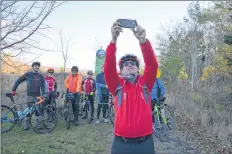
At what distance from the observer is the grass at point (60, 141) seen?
257 inches

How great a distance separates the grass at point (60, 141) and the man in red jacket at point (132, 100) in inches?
152

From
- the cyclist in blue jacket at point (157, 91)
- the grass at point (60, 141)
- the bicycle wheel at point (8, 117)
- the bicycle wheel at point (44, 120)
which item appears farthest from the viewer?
the cyclist in blue jacket at point (157, 91)

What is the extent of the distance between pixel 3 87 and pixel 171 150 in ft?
31.6

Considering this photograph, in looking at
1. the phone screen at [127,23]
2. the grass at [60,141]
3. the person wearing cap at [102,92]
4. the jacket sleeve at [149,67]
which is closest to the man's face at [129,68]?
the jacket sleeve at [149,67]

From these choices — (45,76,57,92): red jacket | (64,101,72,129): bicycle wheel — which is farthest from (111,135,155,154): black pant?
(45,76,57,92): red jacket

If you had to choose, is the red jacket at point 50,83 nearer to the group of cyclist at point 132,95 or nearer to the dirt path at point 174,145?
the dirt path at point 174,145

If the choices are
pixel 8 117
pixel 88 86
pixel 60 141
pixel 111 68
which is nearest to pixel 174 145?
pixel 60 141

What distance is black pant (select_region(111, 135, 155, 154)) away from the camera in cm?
291

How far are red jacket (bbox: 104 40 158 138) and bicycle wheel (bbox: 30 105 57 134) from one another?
569 centimetres

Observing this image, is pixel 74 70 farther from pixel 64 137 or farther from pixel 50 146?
pixel 50 146

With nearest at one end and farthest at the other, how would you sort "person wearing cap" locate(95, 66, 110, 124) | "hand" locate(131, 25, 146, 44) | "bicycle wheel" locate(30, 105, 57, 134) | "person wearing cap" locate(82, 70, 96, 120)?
1. "hand" locate(131, 25, 146, 44)
2. "bicycle wheel" locate(30, 105, 57, 134)
3. "person wearing cap" locate(95, 66, 110, 124)
4. "person wearing cap" locate(82, 70, 96, 120)

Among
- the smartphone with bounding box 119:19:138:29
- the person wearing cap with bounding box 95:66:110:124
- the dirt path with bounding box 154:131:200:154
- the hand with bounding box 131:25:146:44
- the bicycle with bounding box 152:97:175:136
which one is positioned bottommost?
the dirt path with bounding box 154:131:200:154

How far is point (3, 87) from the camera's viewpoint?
1418cm

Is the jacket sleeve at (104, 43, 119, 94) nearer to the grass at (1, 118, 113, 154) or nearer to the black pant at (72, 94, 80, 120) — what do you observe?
the grass at (1, 118, 113, 154)
